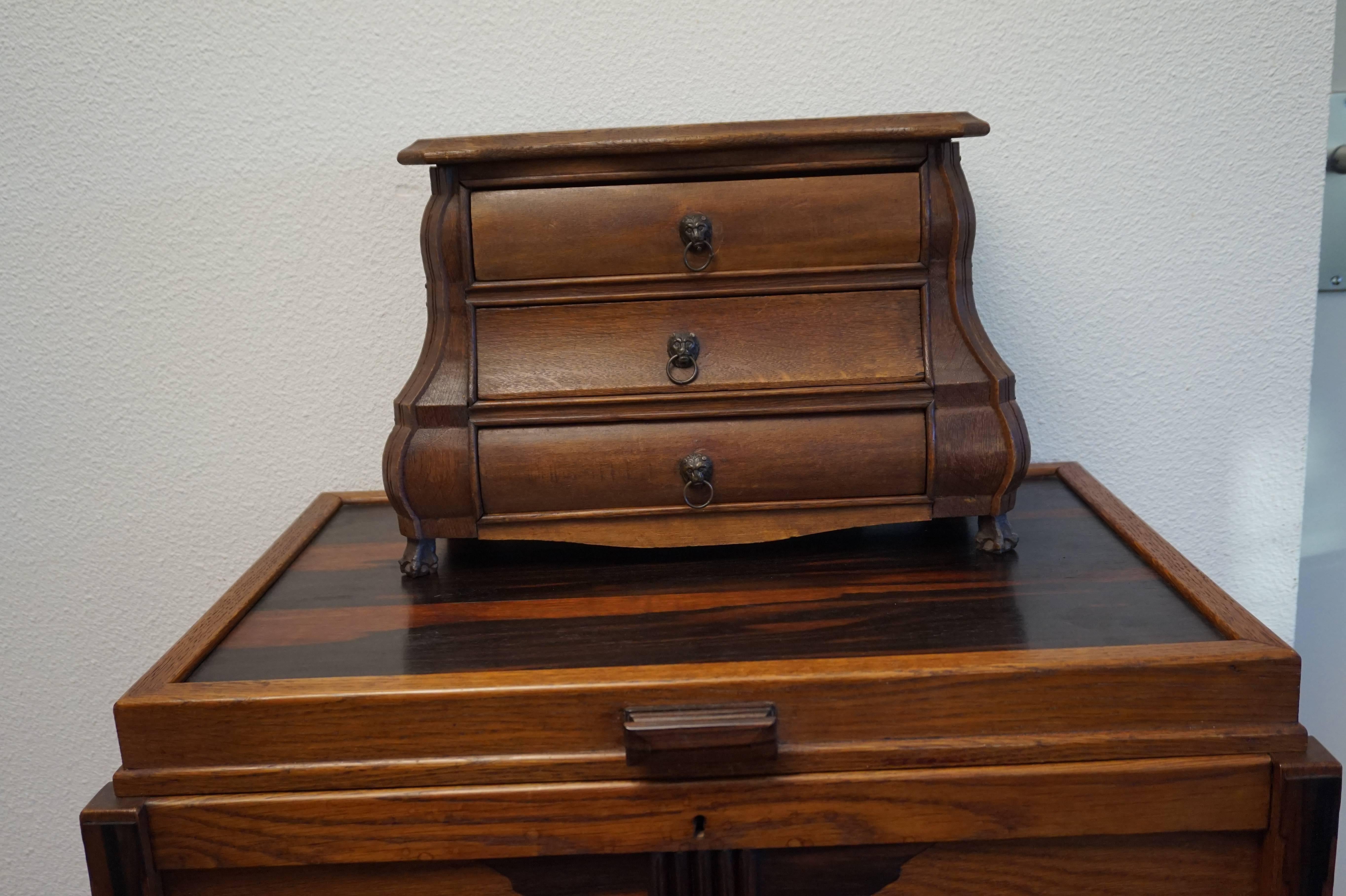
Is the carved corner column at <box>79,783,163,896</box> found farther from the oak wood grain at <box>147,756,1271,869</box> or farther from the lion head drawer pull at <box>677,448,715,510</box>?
the lion head drawer pull at <box>677,448,715,510</box>

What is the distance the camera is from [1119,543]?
105cm

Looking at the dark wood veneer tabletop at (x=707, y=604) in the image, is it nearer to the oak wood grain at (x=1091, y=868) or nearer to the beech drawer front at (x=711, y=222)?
the oak wood grain at (x=1091, y=868)

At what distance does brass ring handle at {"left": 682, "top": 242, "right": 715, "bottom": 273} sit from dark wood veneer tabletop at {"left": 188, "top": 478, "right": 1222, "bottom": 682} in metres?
0.28

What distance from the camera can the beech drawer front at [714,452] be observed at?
100 cm

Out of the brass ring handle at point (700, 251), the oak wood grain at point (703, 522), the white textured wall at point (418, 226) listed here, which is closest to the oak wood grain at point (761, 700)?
the oak wood grain at point (703, 522)

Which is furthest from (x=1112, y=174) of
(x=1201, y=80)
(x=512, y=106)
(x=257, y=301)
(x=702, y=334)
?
(x=257, y=301)

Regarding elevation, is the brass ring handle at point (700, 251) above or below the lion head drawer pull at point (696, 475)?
above

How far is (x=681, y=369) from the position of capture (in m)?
1.00

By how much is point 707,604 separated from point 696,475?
4.7 inches

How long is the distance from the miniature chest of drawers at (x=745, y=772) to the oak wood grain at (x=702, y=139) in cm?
44

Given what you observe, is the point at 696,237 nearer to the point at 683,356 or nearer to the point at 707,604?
the point at 683,356

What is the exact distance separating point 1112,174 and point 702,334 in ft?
1.97

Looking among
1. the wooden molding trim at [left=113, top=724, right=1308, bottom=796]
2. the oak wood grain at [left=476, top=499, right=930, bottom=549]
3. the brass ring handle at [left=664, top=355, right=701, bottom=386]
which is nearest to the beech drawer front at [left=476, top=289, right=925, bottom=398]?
the brass ring handle at [left=664, top=355, right=701, bottom=386]

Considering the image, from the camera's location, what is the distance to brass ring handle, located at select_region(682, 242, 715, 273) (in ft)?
3.26
